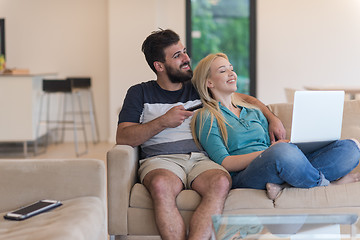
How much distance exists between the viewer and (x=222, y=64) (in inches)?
121

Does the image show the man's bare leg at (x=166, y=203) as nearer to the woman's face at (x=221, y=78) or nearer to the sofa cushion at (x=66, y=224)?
the sofa cushion at (x=66, y=224)

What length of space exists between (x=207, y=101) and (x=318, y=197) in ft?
2.79

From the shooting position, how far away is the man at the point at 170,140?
255cm

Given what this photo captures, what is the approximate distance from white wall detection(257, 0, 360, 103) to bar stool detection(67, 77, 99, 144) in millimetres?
2503

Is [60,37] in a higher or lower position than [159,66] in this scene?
higher

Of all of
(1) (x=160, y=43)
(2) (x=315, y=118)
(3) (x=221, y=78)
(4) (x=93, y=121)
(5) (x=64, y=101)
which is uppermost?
(1) (x=160, y=43)

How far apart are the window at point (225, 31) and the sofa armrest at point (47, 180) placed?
5.65 metres

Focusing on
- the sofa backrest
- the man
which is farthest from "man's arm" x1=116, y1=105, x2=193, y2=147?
the sofa backrest

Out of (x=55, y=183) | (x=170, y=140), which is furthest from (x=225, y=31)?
(x=55, y=183)

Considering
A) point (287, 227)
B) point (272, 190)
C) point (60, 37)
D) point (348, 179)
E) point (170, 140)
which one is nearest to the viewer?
point (287, 227)

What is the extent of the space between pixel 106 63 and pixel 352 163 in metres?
5.65

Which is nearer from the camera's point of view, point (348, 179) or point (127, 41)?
point (348, 179)

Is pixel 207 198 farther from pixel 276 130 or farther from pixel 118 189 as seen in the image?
pixel 276 130

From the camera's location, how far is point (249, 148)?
2914mm
